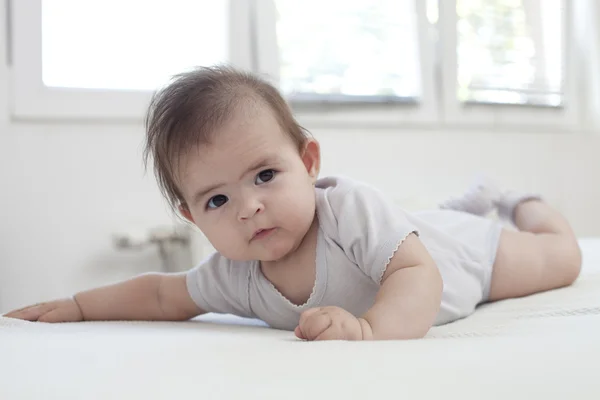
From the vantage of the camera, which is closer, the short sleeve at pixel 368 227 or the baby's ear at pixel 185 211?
the short sleeve at pixel 368 227

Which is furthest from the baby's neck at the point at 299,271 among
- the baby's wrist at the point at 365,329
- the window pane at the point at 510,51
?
the window pane at the point at 510,51

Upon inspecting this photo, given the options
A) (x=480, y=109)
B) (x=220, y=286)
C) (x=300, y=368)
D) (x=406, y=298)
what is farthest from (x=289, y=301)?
(x=480, y=109)

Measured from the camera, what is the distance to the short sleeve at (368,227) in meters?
0.90

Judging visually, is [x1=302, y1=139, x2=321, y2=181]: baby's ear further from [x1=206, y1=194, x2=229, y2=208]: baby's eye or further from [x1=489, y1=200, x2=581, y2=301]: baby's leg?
[x1=489, y1=200, x2=581, y2=301]: baby's leg

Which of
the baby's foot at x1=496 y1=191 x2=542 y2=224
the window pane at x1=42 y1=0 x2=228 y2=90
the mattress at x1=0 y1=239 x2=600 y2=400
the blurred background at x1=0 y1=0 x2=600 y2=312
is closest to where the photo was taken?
the mattress at x1=0 y1=239 x2=600 y2=400

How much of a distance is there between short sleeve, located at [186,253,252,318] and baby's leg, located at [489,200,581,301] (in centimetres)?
48

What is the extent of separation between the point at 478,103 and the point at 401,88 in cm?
36

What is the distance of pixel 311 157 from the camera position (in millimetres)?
1063

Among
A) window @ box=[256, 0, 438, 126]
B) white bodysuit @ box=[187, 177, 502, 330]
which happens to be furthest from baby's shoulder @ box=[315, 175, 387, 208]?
window @ box=[256, 0, 438, 126]

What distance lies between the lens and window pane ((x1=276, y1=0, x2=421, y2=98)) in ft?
7.97

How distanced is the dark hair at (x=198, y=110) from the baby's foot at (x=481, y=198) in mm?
603

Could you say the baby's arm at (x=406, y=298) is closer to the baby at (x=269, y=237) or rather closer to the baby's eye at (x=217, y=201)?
the baby at (x=269, y=237)

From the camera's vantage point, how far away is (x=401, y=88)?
2.64 metres

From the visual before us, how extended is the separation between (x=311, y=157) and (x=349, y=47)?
1.57m
